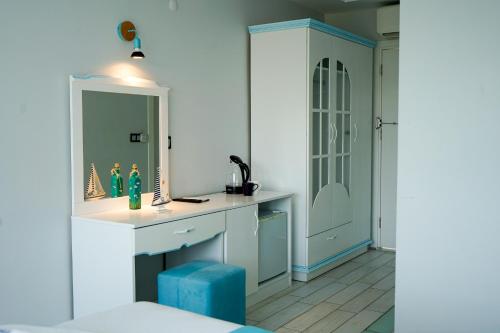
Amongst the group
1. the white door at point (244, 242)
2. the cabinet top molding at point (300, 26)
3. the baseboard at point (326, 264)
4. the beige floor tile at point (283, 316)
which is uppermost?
the cabinet top molding at point (300, 26)

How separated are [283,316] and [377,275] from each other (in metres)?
1.27

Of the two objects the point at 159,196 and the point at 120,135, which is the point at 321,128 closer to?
the point at 159,196

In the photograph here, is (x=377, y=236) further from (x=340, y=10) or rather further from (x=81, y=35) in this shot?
(x=81, y=35)

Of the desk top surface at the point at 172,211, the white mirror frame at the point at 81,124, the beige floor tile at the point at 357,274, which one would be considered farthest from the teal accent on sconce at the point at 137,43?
the beige floor tile at the point at 357,274

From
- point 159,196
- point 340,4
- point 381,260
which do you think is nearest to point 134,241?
point 159,196

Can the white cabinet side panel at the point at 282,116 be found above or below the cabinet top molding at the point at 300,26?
below

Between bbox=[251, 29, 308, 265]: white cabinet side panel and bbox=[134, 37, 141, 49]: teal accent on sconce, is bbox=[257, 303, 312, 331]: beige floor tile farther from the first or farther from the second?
bbox=[134, 37, 141, 49]: teal accent on sconce

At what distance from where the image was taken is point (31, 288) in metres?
2.83

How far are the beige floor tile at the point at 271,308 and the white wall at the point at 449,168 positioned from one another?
37.3 inches

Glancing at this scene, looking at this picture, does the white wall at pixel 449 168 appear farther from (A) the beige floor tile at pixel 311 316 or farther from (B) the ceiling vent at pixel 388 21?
(B) the ceiling vent at pixel 388 21

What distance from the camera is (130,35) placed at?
10.8 ft

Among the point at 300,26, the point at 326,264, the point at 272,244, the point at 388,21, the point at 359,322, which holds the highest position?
the point at 388,21

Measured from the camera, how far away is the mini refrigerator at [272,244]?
3844 millimetres

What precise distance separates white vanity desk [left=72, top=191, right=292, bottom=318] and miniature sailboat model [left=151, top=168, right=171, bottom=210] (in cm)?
5
